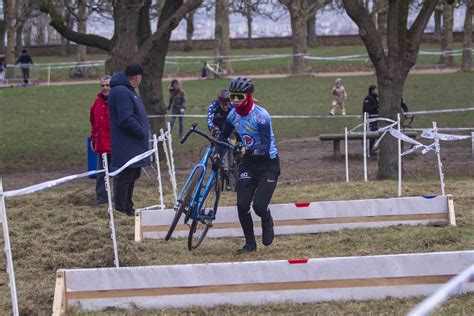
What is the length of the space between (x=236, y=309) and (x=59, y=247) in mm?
2831

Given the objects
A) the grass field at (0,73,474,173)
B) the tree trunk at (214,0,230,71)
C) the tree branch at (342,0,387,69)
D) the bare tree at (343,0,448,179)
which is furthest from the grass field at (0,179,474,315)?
the tree trunk at (214,0,230,71)

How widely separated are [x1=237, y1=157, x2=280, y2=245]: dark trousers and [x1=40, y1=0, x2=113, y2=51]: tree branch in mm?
Answer: 9447

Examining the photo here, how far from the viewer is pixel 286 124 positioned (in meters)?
26.5

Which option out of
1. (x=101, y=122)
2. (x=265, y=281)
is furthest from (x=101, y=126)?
(x=265, y=281)

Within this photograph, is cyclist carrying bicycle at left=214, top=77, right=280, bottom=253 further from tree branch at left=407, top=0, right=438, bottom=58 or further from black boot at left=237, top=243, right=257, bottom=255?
tree branch at left=407, top=0, right=438, bottom=58

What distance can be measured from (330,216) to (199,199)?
Answer: 1805 mm

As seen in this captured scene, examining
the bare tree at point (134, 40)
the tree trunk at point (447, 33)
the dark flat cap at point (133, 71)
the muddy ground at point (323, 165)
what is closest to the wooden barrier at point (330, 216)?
the dark flat cap at point (133, 71)

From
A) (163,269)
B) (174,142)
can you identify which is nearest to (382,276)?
(163,269)

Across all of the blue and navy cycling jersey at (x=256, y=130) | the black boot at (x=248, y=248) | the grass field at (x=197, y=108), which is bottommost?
the grass field at (x=197, y=108)

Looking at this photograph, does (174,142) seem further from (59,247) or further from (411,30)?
(59,247)

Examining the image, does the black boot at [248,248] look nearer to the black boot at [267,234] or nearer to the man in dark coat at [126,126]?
the black boot at [267,234]

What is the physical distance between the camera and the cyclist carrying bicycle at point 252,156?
8.94 metres

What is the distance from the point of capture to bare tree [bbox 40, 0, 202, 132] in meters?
17.5

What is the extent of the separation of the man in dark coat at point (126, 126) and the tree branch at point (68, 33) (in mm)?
6931
